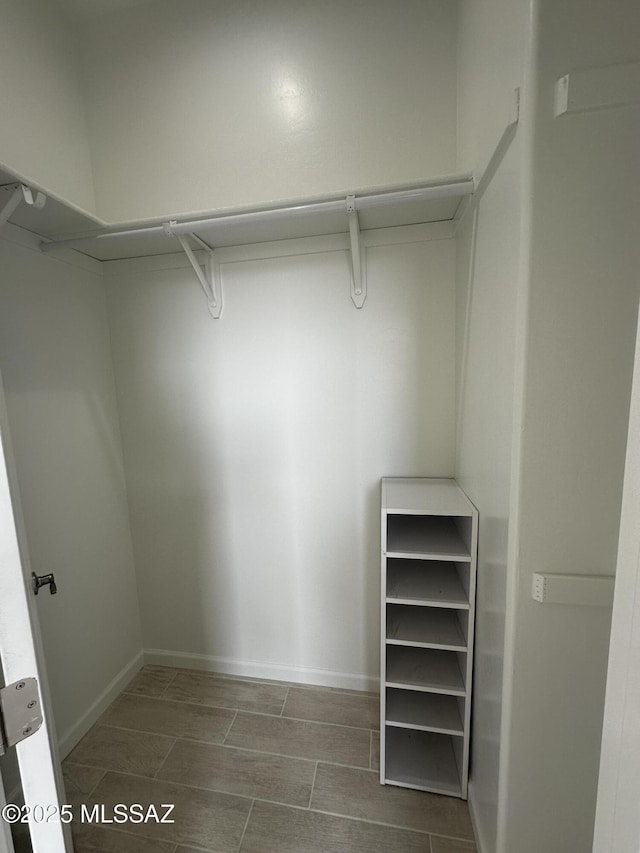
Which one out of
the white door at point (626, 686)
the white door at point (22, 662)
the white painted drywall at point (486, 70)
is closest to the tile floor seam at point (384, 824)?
the white door at point (22, 662)

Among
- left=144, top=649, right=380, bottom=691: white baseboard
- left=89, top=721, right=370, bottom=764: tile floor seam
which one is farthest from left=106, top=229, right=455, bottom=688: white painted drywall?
left=89, top=721, right=370, bottom=764: tile floor seam

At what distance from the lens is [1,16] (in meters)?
1.20

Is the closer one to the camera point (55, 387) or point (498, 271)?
point (498, 271)

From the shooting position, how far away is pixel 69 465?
5.00 feet

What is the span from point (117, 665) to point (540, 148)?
103 inches

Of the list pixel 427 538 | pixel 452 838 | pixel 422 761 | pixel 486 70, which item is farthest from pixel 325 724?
pixel 486 70

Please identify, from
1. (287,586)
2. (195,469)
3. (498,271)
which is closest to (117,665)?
(287,586)

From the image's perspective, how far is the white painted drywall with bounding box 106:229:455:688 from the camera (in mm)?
1513

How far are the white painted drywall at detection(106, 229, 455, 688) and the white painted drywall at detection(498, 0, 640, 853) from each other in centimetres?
75

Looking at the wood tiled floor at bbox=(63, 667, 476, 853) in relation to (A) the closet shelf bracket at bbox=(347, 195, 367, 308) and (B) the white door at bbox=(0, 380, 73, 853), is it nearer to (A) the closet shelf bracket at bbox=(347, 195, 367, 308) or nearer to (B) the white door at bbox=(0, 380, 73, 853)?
(B) the white door at bbox=(0, 380, 73, 853)

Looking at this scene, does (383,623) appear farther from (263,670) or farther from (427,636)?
(263,670)

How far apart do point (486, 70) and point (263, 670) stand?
103 inches

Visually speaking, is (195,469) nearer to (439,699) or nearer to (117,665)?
(117,665)

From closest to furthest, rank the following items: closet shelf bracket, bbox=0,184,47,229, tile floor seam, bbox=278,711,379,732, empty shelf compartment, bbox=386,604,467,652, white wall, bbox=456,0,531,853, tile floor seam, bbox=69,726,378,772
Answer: white wall, bbox=456,0,531,853, closet shelf bracket, bbox=0,184,47,229, empty shelf compartment, bbox=386,604,467,652, tile floor seam, bbox=69,726,378,772, tile floor seam, bbox=278,711,379,732
